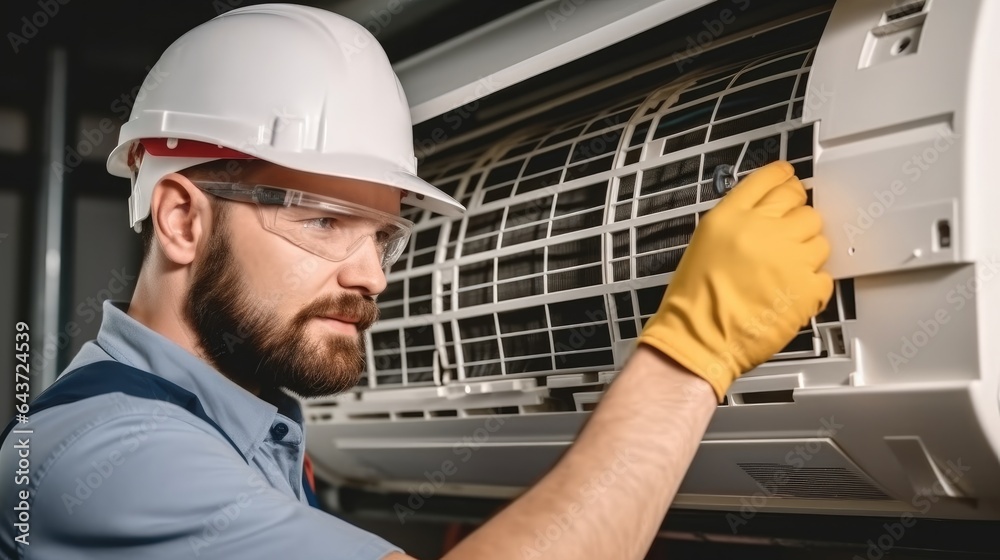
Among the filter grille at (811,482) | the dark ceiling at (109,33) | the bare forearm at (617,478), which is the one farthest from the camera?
the dark ceiling at (109,33)

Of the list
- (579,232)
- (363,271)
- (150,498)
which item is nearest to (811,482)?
(579,232)

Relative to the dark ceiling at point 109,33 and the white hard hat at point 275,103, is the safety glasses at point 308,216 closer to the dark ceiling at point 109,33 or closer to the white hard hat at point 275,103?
the white hard hat at point 275,103

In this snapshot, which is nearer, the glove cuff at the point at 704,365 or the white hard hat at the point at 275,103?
the glove cuff at the point at 704,365

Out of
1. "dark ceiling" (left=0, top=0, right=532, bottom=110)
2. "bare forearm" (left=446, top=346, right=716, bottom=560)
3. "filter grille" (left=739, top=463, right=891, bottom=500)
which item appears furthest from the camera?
"dark ceiling" (left=0, top=0, right=532, bottom=110)

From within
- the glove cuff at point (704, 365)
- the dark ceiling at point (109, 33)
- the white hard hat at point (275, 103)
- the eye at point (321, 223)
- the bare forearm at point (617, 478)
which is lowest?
the bare forearm at point (617, 478)

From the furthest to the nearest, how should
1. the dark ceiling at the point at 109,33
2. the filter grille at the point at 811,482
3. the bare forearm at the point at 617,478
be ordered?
the dark ceiling at the point at 109,33, the filter grille at the point at 811,482, the bare forearm at the point at 617,478

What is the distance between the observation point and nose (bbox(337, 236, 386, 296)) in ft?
3.19

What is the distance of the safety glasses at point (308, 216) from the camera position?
96cm

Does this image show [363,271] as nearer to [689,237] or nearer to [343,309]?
[343,309]

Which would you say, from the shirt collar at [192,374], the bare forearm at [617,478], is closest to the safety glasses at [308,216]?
the shirt collar at [192,374]

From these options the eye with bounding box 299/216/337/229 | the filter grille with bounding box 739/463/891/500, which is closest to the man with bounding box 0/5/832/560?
the eye with bounding box 299/216/337/229

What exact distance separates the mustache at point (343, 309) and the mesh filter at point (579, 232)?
20 cm

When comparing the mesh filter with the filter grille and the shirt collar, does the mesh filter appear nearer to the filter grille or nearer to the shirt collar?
the filter grille

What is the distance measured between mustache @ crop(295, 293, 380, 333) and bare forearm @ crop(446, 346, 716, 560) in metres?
0.32
